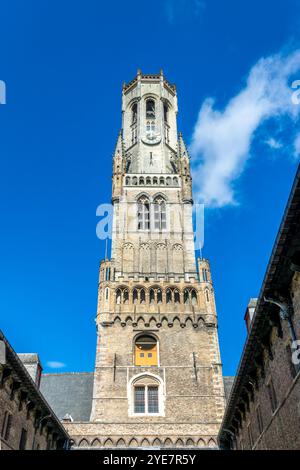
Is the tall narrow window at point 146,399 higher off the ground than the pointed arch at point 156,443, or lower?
higher

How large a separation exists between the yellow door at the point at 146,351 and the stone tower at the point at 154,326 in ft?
0.26

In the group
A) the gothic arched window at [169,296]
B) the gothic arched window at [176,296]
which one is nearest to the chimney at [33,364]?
the gothic arched window at [169,296]

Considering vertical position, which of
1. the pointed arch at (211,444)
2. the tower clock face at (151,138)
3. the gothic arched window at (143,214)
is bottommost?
the pointed arch at (211,444)

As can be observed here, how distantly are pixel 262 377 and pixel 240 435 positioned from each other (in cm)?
781

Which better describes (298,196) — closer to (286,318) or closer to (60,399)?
(286,318)

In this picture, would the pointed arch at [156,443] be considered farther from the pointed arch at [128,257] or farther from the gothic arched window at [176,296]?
the pointed arch at [128,257]

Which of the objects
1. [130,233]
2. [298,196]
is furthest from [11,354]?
[130,233]

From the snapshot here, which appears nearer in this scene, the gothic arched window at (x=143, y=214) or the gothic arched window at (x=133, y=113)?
the gothic arched window at (x=143, y=214)

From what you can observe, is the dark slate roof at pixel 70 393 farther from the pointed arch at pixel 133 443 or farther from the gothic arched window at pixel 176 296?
the gothic arched window at pixel 176 296

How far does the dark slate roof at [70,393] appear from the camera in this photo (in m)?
36.9

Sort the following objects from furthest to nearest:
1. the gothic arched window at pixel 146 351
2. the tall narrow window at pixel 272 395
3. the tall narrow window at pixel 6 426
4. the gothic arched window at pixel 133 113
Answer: the gothic arched window at pixel 133 113 < the gothic arched window at pixel 146 351 < the tall narrow window at pixel 6 426 < the tall narrow window at pixel 272 395

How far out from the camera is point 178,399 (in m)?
34.9

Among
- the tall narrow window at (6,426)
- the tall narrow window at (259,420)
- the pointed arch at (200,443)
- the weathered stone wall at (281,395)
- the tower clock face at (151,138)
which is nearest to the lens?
the weathered stone wall at (281,395)
